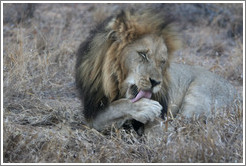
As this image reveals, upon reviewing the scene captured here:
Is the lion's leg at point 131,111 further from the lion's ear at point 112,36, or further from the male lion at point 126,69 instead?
the lion's ear at point 112,36

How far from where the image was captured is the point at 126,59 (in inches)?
149

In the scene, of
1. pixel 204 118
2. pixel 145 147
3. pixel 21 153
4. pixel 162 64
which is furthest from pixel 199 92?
pixel 21 153

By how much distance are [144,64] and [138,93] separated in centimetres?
28

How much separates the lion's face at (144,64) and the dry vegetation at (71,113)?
1.32ft

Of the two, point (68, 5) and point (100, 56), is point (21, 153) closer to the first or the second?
point (100, 56)

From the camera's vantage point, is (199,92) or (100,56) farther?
(199,92)

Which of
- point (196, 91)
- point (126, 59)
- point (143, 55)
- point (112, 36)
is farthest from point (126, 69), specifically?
point (196, 91)

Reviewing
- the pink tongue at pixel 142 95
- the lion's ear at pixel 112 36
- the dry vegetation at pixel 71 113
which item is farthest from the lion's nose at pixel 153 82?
the lion's ear at pixel 112 36

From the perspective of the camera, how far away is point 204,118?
4.21 metres

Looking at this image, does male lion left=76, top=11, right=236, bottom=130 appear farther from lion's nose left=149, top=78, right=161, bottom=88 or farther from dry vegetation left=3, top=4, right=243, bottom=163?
dry vegetation left=3, top=4, right=243, bottom=163

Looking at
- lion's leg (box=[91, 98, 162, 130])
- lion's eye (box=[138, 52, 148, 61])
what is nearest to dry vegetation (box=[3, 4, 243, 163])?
lion's leg (box=[91, 98, 162, 130])

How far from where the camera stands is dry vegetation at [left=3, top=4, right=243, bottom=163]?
3.43 meters

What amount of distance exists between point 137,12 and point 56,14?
15.7 feet

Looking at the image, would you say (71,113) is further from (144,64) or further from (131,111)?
(144,64)
